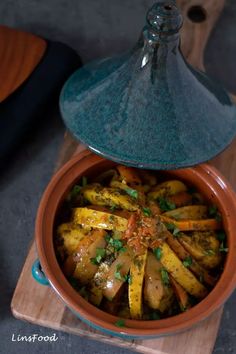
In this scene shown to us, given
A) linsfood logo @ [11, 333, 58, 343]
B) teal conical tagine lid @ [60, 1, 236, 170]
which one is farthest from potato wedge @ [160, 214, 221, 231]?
linsfood logo @ [11, 333, 58, 343]

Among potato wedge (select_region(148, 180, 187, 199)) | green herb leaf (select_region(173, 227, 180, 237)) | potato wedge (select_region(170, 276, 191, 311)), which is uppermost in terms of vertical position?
potato wedge (select_region(148, 180, 187, 199))

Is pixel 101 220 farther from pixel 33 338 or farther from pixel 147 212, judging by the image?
pixel 33 338

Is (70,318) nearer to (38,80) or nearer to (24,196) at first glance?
(24,196)

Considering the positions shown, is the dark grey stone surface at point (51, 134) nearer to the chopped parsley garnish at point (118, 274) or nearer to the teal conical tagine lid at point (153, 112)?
the chopped parsley garnish at point (118, 274)

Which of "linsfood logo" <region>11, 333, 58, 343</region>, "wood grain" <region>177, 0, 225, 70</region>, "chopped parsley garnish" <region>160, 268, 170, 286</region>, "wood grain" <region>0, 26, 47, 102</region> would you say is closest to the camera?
"chopped parsley garnish" <region>160, 268, 170, 286</region>

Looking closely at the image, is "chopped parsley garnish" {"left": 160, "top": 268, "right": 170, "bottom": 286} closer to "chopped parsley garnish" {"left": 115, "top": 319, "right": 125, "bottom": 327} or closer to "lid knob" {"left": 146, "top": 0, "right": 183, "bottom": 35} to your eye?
"chopped parsley garnish" {"left": 115, "top": 319, "right": 125, "bottom": 327}

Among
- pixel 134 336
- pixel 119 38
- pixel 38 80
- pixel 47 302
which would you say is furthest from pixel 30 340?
pixel 119 38
